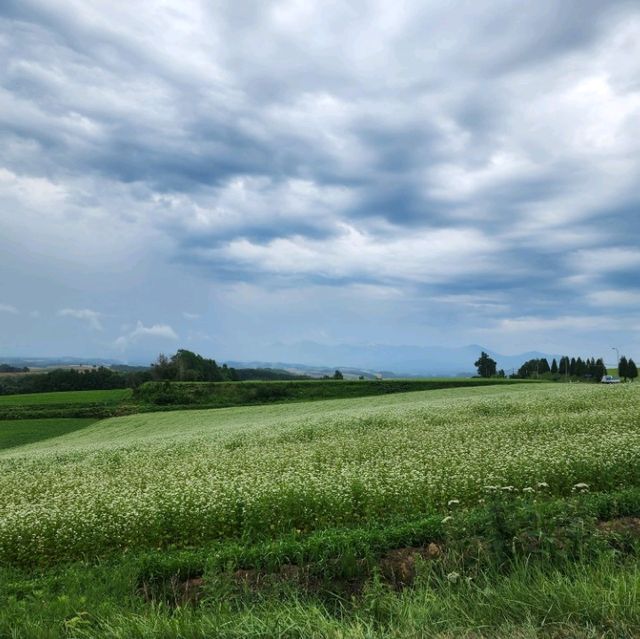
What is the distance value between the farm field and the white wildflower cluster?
49 mm

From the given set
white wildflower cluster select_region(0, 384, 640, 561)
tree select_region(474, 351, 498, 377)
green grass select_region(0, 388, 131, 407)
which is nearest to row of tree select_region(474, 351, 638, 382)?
tree select_region(474, 351, 498, 377)

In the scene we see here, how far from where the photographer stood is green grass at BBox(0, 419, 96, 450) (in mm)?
41125

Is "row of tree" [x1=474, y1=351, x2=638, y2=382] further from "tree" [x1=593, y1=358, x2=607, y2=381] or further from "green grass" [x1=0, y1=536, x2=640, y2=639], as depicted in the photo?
"green grass" [x1=0, y1=536, x2=640, y2=639]

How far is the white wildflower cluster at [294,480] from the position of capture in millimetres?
9602

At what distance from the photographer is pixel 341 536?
7.53 meters

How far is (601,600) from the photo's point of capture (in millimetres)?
4496

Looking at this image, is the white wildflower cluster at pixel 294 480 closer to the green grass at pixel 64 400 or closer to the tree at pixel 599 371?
the green grass at pixel 64 400

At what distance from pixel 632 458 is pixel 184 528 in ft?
31.2

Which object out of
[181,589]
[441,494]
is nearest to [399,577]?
[181,589]

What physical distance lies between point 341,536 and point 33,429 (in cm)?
4929

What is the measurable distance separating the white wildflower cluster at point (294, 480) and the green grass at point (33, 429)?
25.5 metres

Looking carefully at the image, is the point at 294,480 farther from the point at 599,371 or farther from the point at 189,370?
the point at 599,371

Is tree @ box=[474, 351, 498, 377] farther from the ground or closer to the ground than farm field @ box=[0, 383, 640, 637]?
farther from the ground

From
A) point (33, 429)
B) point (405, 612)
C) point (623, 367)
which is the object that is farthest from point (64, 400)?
point (623, 367)
